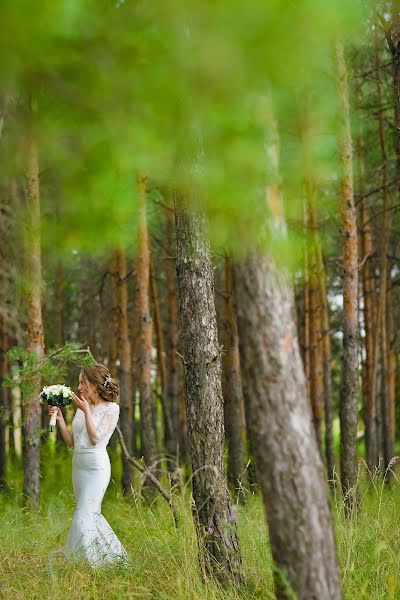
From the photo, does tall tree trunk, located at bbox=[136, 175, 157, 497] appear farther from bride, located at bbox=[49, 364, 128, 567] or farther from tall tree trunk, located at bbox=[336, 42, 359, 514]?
bride, located at bbox=[49, 364, 128, 567]

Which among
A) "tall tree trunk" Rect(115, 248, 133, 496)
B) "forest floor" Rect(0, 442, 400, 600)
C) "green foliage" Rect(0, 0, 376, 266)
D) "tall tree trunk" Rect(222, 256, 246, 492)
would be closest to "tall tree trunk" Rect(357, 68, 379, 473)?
"tall tree trunk" Rect(222, 256, 246, 492)

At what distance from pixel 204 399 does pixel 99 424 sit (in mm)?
1730

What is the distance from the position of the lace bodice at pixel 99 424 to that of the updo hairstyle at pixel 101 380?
0.35ft

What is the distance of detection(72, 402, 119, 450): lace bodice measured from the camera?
622 cm

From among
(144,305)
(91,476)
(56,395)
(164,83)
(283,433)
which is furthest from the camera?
(144,305)

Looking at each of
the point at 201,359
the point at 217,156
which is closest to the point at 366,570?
the point at 201,359

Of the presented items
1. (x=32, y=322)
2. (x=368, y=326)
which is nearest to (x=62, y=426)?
(x=32, y=322)

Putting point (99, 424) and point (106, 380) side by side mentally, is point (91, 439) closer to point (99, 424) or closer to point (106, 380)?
point (99, 424)

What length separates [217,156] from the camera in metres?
2.86

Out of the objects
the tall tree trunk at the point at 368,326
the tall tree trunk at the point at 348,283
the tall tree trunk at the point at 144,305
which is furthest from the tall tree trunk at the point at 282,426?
the tall tree trunk at the point at 144,305

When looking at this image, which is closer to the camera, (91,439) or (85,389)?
(91,439)

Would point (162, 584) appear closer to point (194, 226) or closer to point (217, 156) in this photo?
point (194, 226)

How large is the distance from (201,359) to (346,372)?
379 centimetres

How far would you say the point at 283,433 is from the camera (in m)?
3.26
